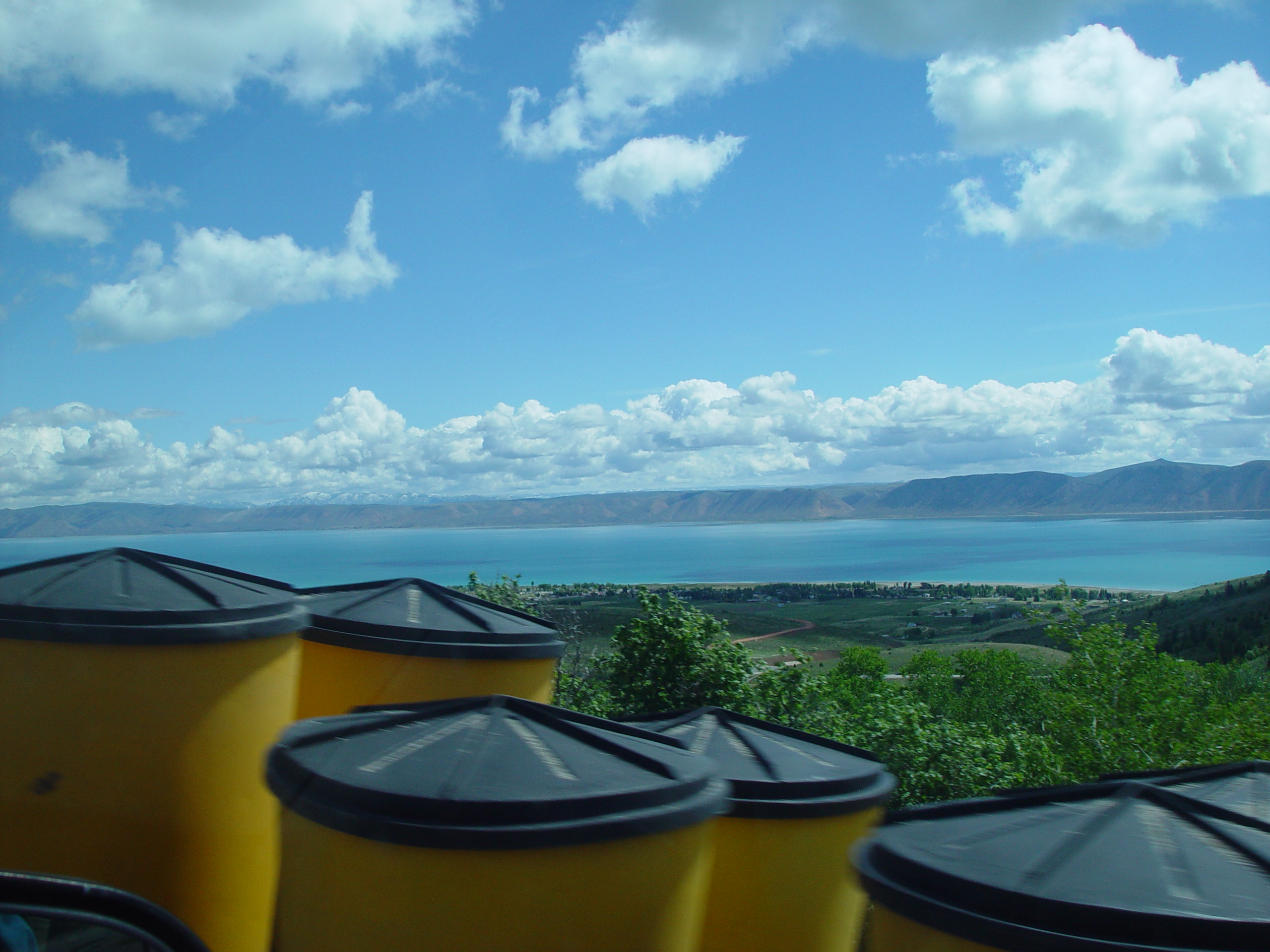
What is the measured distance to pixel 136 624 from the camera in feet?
15.3

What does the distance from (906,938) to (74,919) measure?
11.2ft

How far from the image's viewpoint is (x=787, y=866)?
18.5 ft

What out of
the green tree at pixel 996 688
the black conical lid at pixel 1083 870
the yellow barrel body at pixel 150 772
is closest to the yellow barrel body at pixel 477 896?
the yellow barrel body at pixel 150 772

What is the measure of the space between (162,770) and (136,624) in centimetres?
84

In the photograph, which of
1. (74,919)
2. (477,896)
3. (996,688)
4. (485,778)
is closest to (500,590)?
(485,778)

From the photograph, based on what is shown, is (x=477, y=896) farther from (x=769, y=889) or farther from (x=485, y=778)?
(x=769, y=889)

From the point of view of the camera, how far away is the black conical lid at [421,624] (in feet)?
21.3

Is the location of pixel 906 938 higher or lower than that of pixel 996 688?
higher

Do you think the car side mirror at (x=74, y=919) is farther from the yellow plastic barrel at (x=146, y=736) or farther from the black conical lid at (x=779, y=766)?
the black conical lid at (x=779, y=766)

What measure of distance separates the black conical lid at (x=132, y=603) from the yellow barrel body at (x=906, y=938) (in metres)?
3.83

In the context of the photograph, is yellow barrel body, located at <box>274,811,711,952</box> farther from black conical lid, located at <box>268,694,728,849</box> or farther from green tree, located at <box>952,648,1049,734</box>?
green tree, located at <box>952,648,1049,734</box>

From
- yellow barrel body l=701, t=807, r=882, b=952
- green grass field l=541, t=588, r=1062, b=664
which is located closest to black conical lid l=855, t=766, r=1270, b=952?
yellow barrel body l=701, t=807, r=882, b=952

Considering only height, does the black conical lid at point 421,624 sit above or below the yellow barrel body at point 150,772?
above

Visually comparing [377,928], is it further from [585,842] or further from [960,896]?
[960,896]
